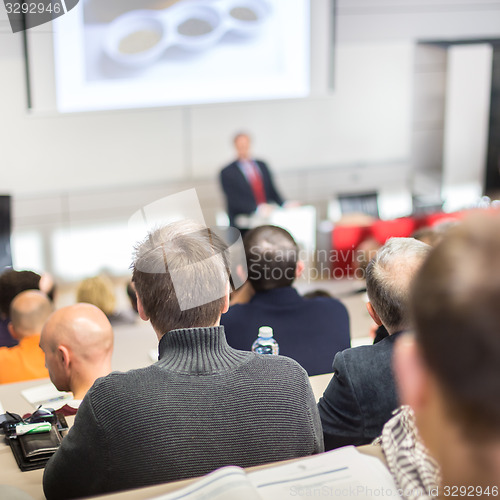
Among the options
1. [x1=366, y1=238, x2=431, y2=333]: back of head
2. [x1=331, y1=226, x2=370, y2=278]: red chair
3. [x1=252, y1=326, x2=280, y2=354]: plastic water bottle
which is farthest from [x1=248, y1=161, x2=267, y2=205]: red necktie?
[x1=366, y1=238, x2=431, y2=333]: back of head

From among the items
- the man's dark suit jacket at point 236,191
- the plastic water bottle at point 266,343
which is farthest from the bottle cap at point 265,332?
the man's dark suit jacket at point 236,191

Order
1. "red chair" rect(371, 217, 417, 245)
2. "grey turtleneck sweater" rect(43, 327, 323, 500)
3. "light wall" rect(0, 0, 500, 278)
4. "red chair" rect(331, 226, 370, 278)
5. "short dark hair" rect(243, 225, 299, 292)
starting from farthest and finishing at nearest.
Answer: "light wall" rect(0, 0, 500, 278)
"red chair" rect(331, 226, 370, 278)
"red chair" rect(371, 217, 417, 245)
"short dark hair" rect(243, 225, 299, 292)
"grey turtleneck sweater" rect(43, 327, 323, 500)

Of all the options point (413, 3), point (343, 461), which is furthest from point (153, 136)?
point (343, 461)

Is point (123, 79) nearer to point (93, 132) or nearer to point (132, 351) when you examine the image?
point (93, 132)

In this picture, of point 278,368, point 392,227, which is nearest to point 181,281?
point 278,368

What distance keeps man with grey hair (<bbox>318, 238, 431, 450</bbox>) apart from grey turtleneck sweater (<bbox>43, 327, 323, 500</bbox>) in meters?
0.20

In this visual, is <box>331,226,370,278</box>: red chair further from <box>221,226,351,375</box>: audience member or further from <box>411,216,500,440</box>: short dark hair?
<box>411,216,500,440</box>: short dark hair

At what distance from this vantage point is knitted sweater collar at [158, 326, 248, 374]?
4.62 feet

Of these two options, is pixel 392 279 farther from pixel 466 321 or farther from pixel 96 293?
pixel 96 293

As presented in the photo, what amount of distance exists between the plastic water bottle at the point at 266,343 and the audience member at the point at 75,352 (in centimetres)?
52

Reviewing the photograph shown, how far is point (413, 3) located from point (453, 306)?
8077 mm

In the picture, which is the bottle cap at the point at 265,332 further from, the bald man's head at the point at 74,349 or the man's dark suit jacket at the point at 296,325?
the bald man's head at the point at 74,349

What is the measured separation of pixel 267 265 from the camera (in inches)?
104

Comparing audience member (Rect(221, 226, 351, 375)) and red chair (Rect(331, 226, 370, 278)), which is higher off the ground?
audience member (Rect(221, 226, 351, 375))
